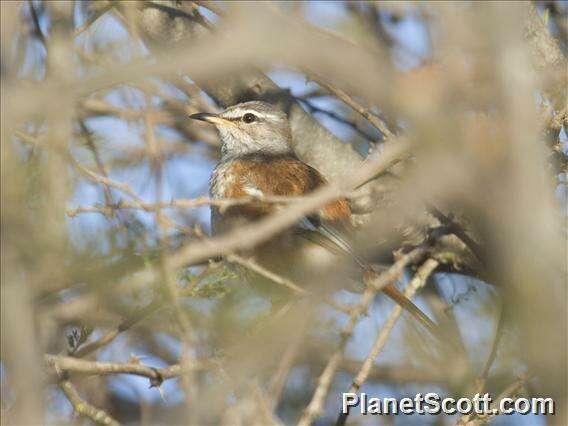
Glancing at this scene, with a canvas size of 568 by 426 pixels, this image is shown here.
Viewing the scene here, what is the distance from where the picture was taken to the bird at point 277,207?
6430mm

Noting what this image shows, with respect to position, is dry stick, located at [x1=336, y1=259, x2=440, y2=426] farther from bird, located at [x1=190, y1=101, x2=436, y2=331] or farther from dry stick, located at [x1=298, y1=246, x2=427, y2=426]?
bird, located at [x1=190, y1=101, x2=436, y2=331]

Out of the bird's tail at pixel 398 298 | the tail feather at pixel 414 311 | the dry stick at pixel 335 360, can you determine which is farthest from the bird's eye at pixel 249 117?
the dry stick at pixel 335 360

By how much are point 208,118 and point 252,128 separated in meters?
0.60

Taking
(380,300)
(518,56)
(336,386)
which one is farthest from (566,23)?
(518,56)

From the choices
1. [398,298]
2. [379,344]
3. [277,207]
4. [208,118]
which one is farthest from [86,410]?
[208,118]

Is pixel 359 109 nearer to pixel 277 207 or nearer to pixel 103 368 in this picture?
pixel 277 207

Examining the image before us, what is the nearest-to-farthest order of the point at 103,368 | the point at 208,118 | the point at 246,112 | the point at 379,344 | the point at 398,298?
the point at 379,344
the point at 103,368
the point at 398,298
the point at 208,118
the point at 246,112

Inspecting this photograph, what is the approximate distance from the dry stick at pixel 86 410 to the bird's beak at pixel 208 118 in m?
3.09

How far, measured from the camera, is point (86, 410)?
4516 millimetres

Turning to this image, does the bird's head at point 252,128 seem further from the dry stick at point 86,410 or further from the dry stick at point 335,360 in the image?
the dry stick at point 335,360

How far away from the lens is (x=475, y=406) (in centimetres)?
449

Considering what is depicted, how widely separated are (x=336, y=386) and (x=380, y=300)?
29.8 inches

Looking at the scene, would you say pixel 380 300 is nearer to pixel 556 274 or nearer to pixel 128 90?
pixel 128 90

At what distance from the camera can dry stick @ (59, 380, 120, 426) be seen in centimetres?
439
